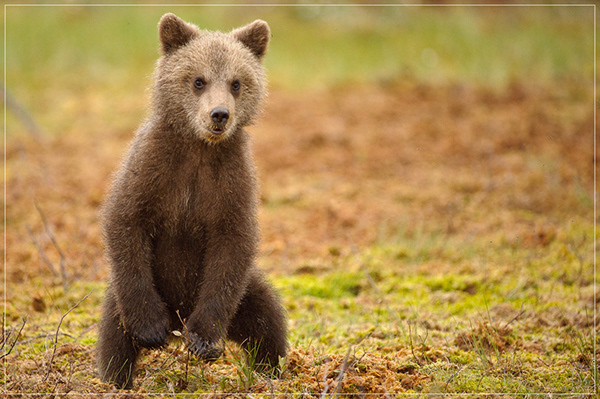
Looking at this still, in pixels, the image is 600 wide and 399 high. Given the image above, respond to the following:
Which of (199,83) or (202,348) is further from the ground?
(199,83)

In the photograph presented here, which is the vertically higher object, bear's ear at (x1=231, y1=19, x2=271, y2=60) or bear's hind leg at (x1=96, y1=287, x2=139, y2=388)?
bear's ear at (x1=231, y1=19, x2=271, y2=60)

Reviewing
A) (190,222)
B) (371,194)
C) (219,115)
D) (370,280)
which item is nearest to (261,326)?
(190,222)

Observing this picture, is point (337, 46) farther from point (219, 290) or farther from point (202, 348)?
point (202, 348)

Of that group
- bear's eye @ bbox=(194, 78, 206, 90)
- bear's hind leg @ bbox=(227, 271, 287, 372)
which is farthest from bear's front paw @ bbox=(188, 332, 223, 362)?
bear's eye @ bbox=(194, 78, 206, 90)

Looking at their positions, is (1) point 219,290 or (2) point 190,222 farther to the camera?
(2) point 190,222

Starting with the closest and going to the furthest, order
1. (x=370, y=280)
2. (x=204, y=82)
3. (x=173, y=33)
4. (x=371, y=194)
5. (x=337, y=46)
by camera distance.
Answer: (x=204, y=82) < (x=173, y=33) < (x=370, y=280) < (x=371, y=194) < (x=337, y=46)

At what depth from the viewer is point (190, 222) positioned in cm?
416

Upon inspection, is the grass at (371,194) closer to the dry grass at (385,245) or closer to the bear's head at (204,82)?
the dry grass at (385,245)

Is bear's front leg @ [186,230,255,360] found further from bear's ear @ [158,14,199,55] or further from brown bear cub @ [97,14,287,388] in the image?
bear's ear @ [158,14,199,55]

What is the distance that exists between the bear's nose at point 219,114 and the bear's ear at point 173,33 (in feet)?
2.36

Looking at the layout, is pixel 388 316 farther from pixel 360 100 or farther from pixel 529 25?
pixel 529 25

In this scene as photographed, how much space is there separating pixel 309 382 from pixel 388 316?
6.46ft

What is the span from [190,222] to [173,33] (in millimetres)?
1284

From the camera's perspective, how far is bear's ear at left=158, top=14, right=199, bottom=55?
14.3ft
